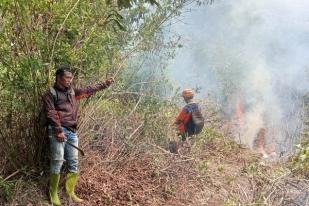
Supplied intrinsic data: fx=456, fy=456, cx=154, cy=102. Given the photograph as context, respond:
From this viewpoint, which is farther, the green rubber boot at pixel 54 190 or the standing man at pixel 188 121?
the standing man at pixel 188 121

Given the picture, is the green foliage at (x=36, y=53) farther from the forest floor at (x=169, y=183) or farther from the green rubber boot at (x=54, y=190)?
the forest floor at (x=169, y=183)

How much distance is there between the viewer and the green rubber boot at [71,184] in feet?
18.6

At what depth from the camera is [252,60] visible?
19844mm

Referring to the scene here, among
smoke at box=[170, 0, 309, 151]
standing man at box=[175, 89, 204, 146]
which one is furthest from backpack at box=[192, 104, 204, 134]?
smoke at box=[170, 0, 309, 151]

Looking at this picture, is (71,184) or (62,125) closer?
(62,125)

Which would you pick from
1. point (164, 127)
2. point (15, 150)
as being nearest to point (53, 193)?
point (15, 150)

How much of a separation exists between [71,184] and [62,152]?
1.66ft

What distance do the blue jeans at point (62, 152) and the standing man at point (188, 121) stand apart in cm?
338

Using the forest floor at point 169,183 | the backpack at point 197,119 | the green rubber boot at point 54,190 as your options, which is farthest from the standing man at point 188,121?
the green rubber boot at point 54,190

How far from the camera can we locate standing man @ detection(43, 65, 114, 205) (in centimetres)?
527

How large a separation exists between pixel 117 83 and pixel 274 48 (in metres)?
13.7

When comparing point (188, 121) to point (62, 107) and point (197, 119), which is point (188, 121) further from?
point (62, 107)

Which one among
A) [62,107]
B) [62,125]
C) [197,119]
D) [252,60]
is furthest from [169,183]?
[252,60]

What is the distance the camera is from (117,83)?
726 centimetres
